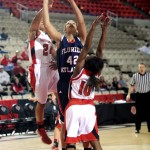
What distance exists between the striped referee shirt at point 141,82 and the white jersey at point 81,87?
6.08 meters

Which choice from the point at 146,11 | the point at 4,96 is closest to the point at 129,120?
the point at 4,96

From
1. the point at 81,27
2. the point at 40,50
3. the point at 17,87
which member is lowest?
the point at 17,87

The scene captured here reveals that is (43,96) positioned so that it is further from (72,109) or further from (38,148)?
(38,148)

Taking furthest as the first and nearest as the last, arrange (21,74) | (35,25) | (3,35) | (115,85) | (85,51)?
(3,35) → (115,85) → (21,74) → (35,25) → (85,51)

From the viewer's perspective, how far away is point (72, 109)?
17.3ft

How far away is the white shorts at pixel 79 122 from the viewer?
5254 millimetres

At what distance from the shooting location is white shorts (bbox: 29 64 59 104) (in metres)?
6.07

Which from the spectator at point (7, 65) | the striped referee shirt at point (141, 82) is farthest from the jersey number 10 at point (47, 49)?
the spectator at point (7, 65)

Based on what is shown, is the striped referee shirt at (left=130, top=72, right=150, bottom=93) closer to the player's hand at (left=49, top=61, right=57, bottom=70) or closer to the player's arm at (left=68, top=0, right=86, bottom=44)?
the player's hand at (left=49, top=61, right=57, bottom=70)

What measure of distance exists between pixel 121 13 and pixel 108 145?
15695 mm

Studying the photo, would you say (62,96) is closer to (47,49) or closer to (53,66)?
(53,66)

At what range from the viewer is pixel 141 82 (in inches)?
445

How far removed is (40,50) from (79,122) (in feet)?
4.29

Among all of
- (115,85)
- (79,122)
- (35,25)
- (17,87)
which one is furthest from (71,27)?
(115,85)
